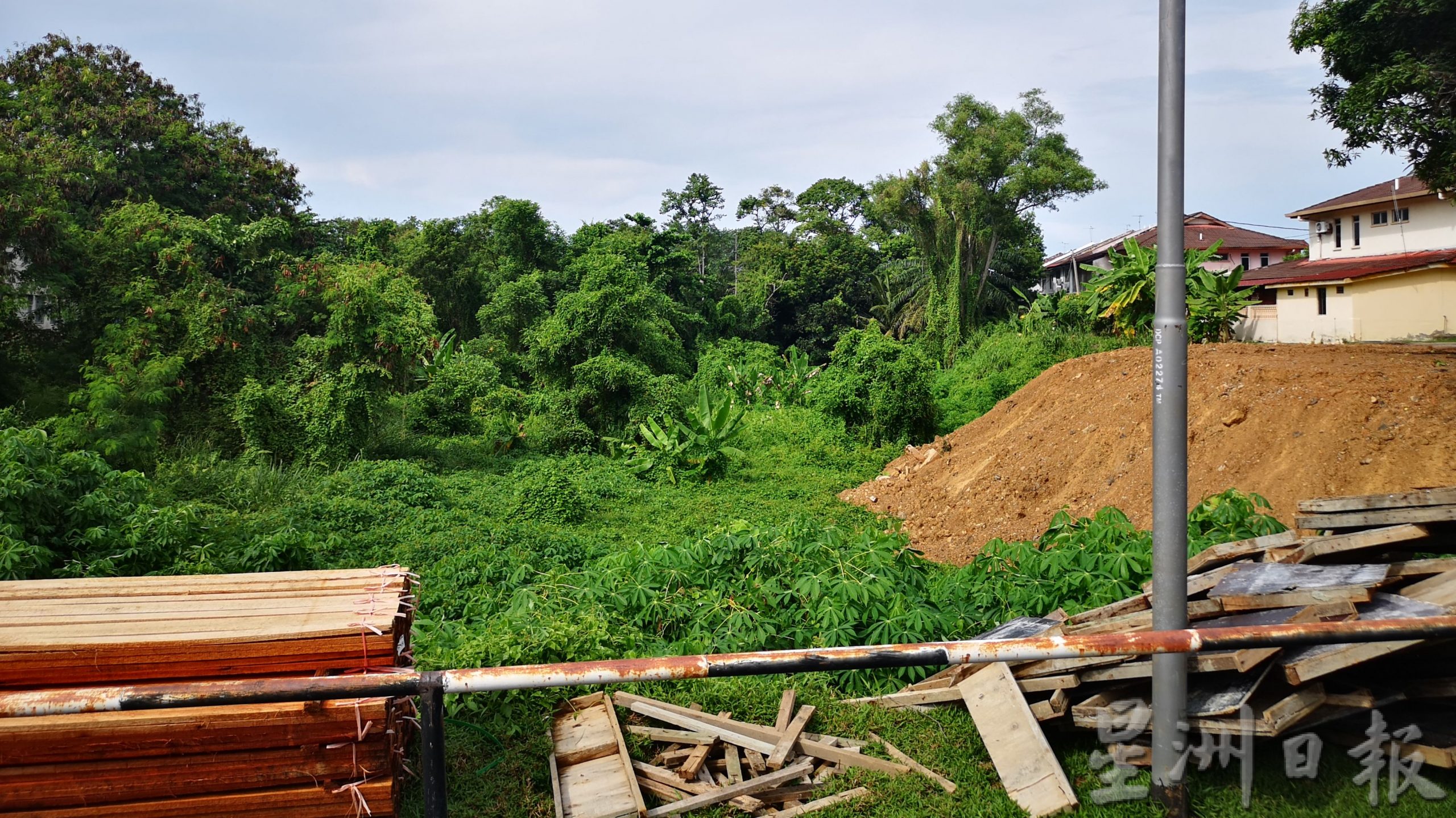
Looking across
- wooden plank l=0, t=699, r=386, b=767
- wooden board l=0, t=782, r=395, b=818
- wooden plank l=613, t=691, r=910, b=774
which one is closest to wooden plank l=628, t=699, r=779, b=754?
wooden plank l=613, t=691, r=910, b=774

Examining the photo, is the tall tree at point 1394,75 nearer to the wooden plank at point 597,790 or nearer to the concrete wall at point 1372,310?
the concrete wall at point 1372,310

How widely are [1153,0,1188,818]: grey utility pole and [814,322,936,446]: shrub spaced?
40.8ft

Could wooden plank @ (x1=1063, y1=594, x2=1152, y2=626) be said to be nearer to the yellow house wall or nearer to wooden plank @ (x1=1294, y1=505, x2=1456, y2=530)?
wooden plank @ (x1=1294, y1=505, x2=1456, y2=530)

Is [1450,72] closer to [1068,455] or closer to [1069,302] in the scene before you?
[1068,455]

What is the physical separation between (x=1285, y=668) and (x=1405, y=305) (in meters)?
24.4

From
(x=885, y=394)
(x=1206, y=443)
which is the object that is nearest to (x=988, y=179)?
(x=885, y=394)

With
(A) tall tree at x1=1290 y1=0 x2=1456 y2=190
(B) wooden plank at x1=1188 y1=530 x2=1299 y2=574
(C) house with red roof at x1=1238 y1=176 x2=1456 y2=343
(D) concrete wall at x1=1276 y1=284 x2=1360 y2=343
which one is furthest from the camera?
(D) concrete wall at x1=1276 y1=284 x2=1360 y2=343

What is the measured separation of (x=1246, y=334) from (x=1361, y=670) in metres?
23.6

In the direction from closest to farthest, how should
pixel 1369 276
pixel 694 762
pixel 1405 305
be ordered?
pixel 694 762
pixel 1405 305
pixel 1369 276

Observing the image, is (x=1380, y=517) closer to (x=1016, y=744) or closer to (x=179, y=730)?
(x=1016, y=744)

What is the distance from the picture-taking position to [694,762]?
3459mm

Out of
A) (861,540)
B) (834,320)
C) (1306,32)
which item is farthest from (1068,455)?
(834,320)

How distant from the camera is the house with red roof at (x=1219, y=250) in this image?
3603 centimetres

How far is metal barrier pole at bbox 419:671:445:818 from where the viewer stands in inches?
87.5
